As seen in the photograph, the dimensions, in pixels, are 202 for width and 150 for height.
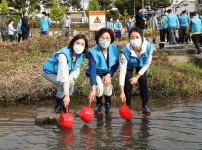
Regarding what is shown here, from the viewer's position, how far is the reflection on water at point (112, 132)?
182 inches

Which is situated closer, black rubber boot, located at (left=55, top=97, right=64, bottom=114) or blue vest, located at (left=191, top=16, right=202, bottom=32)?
black rubber boot, located at (left=55, top=97, right=64, bottom=114)

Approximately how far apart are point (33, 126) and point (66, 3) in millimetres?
59950

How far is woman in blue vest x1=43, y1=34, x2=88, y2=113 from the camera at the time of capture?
5.54m

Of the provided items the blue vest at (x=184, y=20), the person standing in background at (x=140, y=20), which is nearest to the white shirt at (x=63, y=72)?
the person standing in background at (x=140, y=20)

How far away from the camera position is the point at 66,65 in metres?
5.57

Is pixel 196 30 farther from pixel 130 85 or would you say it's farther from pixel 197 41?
pixel 130 85

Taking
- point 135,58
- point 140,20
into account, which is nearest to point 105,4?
point 140,20

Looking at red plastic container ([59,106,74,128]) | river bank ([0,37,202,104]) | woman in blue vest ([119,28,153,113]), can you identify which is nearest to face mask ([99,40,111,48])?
woman in blue vest ([119,28,153,113])

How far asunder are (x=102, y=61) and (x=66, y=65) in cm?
62

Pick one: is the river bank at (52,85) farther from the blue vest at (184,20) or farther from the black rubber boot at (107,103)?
the blue vest at (184,20)

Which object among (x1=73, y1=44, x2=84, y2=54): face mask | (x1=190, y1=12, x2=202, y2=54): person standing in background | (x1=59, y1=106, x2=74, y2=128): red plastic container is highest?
(x1=190, y1=12, x2=202, y2=54): person standing in background

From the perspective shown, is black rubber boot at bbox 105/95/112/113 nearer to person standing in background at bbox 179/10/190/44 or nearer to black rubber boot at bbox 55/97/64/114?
black rubber boot at bbox 55/97/64/114

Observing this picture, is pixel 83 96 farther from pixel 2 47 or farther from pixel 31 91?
pixel 2 47

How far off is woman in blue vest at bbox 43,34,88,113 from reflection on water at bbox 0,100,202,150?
1.69 ft
